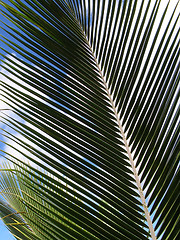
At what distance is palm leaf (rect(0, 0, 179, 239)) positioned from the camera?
777mm

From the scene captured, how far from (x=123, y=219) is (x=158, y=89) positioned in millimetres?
486

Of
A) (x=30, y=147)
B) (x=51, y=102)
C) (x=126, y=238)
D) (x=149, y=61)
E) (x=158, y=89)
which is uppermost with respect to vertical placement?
(x=149, y=61)

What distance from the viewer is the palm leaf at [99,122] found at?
78 cm

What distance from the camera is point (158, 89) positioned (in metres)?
0.99

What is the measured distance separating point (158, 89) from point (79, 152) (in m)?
0.38

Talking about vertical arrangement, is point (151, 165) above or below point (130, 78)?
below

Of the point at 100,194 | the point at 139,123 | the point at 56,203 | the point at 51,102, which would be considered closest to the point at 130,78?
the point at 139,123

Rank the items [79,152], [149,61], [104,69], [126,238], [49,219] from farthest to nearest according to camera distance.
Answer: [104,69] < [149,61] < [79,152] < [126,238] < [49,219]

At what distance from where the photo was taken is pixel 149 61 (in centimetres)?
109

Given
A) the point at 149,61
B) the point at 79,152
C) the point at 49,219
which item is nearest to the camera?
the point at 49,219

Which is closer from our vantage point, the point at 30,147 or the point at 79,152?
the point at 30,147

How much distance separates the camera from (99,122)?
103cm

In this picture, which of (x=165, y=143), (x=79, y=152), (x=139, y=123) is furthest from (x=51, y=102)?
(x=165, y=143)

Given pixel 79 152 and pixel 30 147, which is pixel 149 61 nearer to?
pixel 79 152
